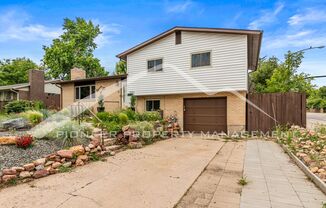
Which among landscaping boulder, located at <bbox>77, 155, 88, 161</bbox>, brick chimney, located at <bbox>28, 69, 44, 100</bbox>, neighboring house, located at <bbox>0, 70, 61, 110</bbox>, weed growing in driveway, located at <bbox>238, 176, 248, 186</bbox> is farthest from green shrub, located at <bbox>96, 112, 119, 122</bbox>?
brick chimney, located at <bbox>28, 69, 44, 100</bbox>

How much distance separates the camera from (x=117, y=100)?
49.3 ft

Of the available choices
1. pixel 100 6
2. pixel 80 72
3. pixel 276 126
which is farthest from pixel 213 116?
pixel 80 72

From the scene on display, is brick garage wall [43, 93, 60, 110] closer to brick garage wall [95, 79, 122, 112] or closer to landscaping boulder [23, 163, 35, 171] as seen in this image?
brick garage wall [95, 79, 122, 112]

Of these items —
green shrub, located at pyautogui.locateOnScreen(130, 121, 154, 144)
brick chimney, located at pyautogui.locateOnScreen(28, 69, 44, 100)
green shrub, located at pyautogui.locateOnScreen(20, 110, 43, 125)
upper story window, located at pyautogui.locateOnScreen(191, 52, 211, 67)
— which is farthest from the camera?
brick chimney, located at pyautogui.locateOnScreen(28, 69, 44, 100)

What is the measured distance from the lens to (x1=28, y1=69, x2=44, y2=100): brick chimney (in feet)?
72.8

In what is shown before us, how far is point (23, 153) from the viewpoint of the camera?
5.38m

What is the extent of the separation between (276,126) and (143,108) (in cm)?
745

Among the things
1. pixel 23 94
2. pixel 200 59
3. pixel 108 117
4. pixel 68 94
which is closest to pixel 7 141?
pixel 108 117

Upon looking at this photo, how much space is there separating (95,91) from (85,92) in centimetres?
116

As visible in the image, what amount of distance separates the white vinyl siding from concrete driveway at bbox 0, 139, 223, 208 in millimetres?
5856

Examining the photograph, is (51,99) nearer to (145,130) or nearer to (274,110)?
(145,130)

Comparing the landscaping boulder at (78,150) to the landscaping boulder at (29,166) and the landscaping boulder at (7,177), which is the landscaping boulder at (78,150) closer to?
the landscaping boulder at (29,166)

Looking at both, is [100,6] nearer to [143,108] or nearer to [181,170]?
[143,108]

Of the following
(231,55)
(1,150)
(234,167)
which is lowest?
(234,167)
